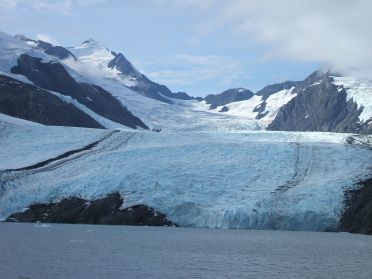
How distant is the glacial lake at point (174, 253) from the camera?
36344 mm

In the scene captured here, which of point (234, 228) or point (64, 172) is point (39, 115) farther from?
point (234, 228)

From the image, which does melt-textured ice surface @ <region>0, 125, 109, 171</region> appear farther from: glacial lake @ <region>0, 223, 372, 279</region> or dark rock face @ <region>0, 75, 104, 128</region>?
dark rock face @ <region>0, 75, 104, 128</region>

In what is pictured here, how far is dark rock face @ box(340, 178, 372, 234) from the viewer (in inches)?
2638

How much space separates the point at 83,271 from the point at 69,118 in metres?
124

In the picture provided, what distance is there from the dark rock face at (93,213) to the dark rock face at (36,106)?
80935 millimetres

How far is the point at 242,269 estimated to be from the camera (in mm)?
38250

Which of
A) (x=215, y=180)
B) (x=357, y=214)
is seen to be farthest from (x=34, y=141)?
(x=357, y=214)

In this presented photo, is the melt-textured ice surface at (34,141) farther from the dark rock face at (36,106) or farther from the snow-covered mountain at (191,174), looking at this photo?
the dark rock face at (36,106)

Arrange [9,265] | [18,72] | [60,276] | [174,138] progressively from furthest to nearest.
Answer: [18,72] < [174,138] < [9,265] < [60,276]

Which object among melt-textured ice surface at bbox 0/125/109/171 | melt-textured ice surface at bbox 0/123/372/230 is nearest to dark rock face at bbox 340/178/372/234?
melt-textured ice surface at bbox 0/123/372/230

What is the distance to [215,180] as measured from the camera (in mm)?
74938

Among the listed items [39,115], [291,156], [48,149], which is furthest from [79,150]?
[39,115]

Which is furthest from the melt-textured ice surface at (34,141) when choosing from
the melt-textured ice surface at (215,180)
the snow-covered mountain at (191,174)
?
the melt-textured ice surface at (215,180)

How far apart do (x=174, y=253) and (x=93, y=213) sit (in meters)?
27.0
